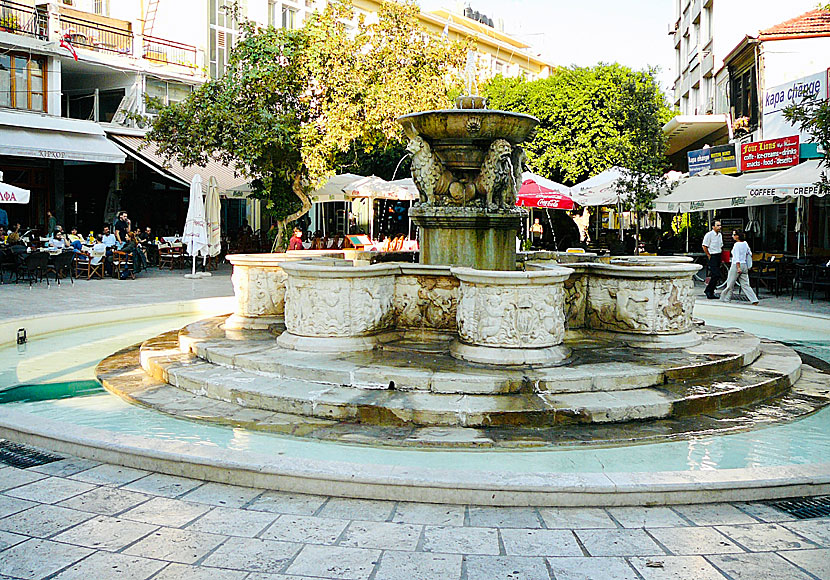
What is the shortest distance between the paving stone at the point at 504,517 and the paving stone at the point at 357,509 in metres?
0.48

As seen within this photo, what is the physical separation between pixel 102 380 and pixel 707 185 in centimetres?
1624

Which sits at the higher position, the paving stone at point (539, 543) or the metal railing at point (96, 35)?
the metal railing at point (96, 35)

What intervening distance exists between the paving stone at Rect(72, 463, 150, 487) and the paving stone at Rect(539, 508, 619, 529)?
8.19ft

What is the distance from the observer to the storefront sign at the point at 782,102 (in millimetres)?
19075

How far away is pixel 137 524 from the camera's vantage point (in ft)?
13.5

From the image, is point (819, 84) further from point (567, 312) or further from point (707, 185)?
point (567, 312)

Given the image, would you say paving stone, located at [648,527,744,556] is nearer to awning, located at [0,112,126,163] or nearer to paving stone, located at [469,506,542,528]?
paving stone, located at [469,506,542,528]

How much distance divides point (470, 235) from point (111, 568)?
228 inches

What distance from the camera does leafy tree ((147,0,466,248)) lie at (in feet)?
62.7

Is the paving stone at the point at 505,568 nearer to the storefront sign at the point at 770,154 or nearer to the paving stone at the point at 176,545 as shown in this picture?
the paving stone at the point at 176,545

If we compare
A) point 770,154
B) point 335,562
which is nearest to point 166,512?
point 335,562

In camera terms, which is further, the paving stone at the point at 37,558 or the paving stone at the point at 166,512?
the paving stone at the point at 166,512

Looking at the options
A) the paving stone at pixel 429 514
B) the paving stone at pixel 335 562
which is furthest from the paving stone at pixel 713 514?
the paving stone at pixel 335 562

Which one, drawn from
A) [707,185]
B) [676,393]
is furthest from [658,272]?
[707,185]
